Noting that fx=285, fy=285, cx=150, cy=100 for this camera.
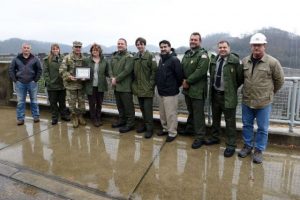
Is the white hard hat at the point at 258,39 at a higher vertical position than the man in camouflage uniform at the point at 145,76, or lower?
higher

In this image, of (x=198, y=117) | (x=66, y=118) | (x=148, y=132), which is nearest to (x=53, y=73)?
(x=66, y=118)

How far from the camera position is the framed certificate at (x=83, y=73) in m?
5.65

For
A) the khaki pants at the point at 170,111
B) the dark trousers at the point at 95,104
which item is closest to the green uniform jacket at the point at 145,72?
the khaki pants at the point at 170,111

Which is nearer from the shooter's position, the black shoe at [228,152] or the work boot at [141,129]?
the black shoe at [228,152]

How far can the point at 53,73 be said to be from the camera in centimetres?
607

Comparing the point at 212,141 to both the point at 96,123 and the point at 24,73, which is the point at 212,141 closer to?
the point at 96,123

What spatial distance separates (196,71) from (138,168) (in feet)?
5.86

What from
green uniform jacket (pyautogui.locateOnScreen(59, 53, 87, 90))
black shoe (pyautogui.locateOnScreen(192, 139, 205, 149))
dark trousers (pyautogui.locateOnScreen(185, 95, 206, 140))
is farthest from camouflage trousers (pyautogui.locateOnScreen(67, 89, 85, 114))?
black shoe (pyautogui.locateOnScreen(192, 139, 205, 149))

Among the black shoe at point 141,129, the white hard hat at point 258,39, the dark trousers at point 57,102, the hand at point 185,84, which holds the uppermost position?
the white hard hat at point 258,39

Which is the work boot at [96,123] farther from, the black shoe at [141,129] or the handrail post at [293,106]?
the handrail post at [293,106]

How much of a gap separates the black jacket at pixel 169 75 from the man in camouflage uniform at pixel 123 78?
69 centimetres

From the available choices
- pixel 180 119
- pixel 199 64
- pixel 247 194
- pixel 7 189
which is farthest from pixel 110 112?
pixel 247 194

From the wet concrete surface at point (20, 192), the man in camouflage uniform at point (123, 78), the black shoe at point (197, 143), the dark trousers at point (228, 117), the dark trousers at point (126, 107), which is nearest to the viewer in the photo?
the wet concrete surface at point (20, 192)

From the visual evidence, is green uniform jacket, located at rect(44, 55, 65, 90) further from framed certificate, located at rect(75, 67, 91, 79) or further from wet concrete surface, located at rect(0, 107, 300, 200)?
wet concrete surface, located at rect(0, 107, 300, 200)
